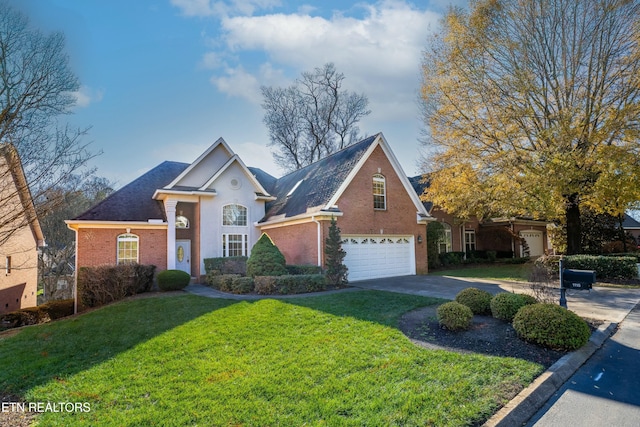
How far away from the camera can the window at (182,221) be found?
1839 cm

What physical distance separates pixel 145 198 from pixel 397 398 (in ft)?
58.2

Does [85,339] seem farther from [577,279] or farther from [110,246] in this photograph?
[577,279]

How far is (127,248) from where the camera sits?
16.4m

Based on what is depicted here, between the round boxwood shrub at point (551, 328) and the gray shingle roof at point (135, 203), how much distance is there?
16270 mm

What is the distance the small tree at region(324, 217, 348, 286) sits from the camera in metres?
13.9

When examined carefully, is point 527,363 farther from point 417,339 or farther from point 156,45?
point 156,45

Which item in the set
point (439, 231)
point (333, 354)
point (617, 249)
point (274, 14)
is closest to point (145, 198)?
point (274, 14)

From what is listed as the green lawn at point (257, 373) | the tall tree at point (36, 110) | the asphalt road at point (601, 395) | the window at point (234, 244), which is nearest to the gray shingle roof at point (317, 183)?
the window at point (234, 244)

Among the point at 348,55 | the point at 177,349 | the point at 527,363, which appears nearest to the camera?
the point at 527,363

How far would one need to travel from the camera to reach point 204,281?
16750mm

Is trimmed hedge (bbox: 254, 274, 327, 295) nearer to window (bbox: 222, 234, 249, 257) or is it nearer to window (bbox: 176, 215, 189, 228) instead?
window (bbox: 222, 234, 249, 257)

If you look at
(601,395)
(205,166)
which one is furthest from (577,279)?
(205,166)

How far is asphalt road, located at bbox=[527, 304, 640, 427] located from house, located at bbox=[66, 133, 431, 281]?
1023cm

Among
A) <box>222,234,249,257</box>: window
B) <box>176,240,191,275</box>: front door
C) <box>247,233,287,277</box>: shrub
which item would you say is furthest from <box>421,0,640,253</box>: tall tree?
<box>176,240,191,275</box>: front door
